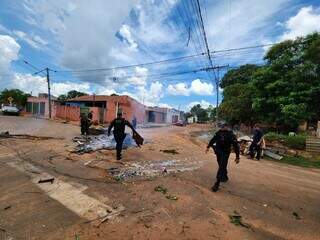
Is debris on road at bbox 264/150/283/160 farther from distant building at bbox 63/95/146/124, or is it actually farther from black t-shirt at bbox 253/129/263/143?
distant building at bbox 63/95/146/124

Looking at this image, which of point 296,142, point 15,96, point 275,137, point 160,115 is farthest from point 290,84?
point 15,96

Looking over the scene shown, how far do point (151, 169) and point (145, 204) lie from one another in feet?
9.45

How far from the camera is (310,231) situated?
498cm

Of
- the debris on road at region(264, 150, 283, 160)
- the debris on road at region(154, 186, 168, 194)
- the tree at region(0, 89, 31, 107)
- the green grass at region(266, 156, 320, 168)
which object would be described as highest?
the tree at region(0, 89, 31, 107)

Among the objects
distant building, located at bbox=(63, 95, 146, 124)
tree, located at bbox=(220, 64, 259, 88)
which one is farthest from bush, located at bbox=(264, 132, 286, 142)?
tree, located at bbox=(220, 64, 259, 88)

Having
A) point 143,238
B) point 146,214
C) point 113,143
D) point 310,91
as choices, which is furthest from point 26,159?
point 310,91

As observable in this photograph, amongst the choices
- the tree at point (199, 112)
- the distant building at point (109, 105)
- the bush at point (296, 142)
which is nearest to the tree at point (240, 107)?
the bush at point (296, 142)

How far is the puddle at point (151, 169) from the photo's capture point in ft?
25.1

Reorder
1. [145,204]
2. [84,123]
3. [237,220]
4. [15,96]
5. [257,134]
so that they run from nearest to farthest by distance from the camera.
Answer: [237,220] → [145,204] → [257,134] → [84,123] → [15,96]

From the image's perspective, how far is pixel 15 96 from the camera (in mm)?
59438

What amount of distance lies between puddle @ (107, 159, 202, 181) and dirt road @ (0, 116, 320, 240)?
0.03 metres

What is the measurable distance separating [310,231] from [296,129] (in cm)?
2039

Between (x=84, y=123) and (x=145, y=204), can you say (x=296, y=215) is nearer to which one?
(x=145, y=204)

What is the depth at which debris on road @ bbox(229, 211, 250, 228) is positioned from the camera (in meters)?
5.00
